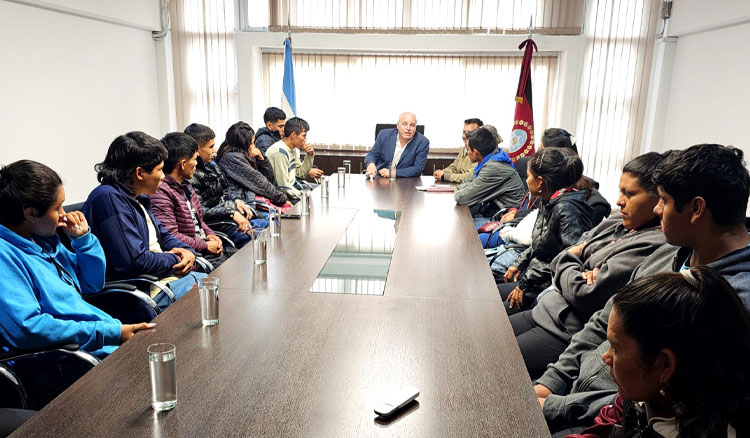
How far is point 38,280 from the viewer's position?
1776 millimetres

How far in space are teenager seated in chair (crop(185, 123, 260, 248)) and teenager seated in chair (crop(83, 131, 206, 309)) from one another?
3.73 ft

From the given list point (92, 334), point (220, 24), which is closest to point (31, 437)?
point (92, 334)

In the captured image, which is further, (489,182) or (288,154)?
(288,154)

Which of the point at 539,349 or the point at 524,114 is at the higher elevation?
the point at 524,114

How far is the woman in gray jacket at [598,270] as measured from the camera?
1.91 meters

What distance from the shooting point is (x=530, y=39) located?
646 cm

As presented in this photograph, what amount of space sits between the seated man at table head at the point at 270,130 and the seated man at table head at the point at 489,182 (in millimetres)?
2117

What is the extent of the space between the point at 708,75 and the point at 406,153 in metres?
3.31

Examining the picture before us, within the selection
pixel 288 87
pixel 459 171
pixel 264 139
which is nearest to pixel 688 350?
pixel 459 171

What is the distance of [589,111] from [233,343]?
666cm

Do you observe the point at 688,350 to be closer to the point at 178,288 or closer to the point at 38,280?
the point at 38,280

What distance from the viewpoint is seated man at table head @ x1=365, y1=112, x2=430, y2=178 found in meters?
5.38

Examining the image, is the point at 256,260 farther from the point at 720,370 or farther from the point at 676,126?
the point at 676,126

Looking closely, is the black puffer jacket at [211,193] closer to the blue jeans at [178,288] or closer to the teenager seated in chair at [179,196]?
the teenager seated in chair at [179,196]
